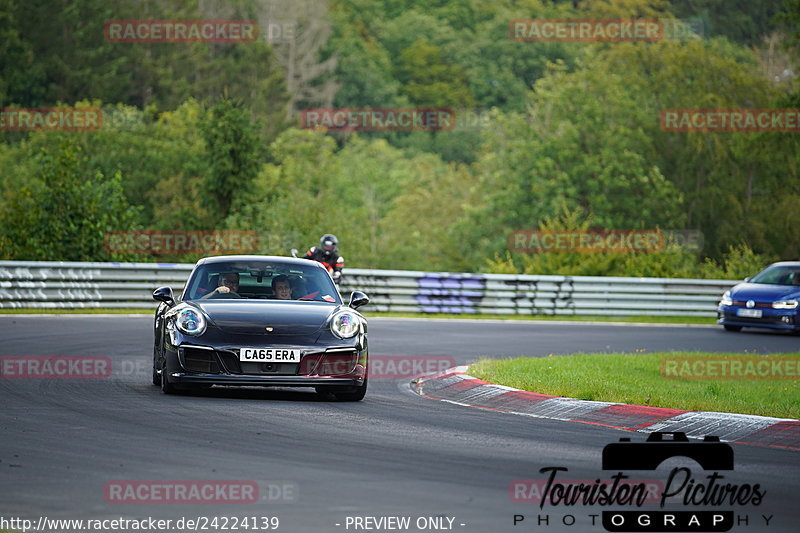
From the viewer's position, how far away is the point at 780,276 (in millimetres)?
30344

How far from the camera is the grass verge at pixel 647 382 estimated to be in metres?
14.1

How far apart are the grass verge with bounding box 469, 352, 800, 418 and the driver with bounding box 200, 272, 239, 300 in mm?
2862

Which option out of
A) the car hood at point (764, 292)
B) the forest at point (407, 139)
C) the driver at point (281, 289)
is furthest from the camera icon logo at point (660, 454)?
the forest at point (407, 139)

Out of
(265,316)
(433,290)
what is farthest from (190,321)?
(433,290)

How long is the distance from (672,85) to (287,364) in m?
62.4

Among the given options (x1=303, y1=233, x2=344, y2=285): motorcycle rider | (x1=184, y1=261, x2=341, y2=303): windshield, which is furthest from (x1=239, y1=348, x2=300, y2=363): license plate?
(x1=303, y1=233, x2=344, y2=285): motorcycle rider

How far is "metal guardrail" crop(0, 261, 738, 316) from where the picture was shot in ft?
98.9

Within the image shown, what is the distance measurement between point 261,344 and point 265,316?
43 cm

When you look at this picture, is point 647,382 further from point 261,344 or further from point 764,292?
point 764,292

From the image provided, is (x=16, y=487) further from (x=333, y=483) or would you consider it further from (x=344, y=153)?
(x=344, y=153)

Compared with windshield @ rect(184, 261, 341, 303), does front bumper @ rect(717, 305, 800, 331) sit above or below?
below

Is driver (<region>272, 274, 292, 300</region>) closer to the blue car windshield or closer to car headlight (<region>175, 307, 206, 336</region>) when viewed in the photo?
car headlight (<region>175, 307, 206, 336</region>)

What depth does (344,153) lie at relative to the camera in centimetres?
10512

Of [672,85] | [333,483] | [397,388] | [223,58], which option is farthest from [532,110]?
[333,483]
